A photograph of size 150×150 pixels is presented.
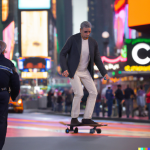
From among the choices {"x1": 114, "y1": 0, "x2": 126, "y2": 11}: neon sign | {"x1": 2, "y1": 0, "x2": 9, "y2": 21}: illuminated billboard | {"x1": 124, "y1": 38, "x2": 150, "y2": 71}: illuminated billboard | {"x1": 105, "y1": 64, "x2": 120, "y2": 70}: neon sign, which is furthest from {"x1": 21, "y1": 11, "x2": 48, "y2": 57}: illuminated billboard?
{"x1": 124, "y1": 38, "x2": 150, "y2": 71}: illuminated billboard

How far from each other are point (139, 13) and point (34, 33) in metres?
66.2

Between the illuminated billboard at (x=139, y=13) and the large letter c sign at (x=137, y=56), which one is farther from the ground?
the illuminated billboard at (x=139, y=13)

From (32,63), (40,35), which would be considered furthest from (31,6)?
(32,63)

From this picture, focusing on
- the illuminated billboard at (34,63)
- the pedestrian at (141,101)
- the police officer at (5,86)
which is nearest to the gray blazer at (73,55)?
the police officer at (5,86)

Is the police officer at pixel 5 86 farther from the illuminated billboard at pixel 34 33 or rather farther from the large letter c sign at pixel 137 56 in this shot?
the illuminated billboard at pixel 34 33

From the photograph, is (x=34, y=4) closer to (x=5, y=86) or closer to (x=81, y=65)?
(x=81, y=65)

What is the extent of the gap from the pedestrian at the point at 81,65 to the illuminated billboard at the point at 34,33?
73.1 m

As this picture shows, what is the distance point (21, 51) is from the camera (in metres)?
80.4

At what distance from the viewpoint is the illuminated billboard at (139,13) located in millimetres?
15938

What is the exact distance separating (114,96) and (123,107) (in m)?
0.85

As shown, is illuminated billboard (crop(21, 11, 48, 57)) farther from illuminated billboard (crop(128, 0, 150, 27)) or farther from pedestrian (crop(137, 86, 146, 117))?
pedestrian (crop(137, 86, 146, 117))

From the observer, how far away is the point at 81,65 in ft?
20.2

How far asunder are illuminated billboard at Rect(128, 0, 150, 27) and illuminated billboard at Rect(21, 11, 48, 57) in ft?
206

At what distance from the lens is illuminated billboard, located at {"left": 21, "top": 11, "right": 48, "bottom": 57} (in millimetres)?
79562
